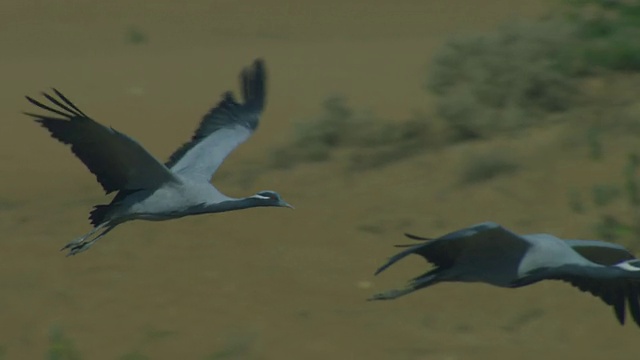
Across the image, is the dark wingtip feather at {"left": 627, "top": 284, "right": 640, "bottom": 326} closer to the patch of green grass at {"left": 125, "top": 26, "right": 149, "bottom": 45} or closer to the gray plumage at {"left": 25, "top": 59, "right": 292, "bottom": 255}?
the gray plumage at {"left": 25, "top": 59, "right": 292, "bottom": 255}

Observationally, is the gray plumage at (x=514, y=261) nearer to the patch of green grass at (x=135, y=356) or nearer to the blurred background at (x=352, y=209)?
the blurred background at (x=352, y=209)

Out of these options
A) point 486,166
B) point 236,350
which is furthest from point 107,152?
point 486,166

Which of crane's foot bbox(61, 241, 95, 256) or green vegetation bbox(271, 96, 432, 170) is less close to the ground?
green vegetation bbox(271, 96, 432, 170)

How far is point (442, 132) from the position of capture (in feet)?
53.6

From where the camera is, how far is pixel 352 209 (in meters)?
14.6

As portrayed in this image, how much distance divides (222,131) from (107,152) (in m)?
1.77

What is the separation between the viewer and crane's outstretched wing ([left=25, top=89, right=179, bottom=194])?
9.46 meters

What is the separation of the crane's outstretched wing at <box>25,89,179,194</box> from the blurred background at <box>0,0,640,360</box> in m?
1.56

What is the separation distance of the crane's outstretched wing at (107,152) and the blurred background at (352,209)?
5.11ft

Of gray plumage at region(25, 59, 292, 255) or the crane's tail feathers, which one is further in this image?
the crane's tail feathers

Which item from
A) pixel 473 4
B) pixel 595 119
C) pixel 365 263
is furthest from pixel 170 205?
pixel 473 4

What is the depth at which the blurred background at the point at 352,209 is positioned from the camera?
11.8m

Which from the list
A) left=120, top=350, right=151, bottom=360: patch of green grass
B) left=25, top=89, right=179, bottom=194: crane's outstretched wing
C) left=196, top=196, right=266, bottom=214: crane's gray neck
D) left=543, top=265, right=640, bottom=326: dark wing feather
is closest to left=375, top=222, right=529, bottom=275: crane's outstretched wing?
left=543, top=265, right=640, bottom=326: dark wing feather

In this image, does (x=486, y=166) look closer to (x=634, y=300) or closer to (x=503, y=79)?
(x=503, y=79)
